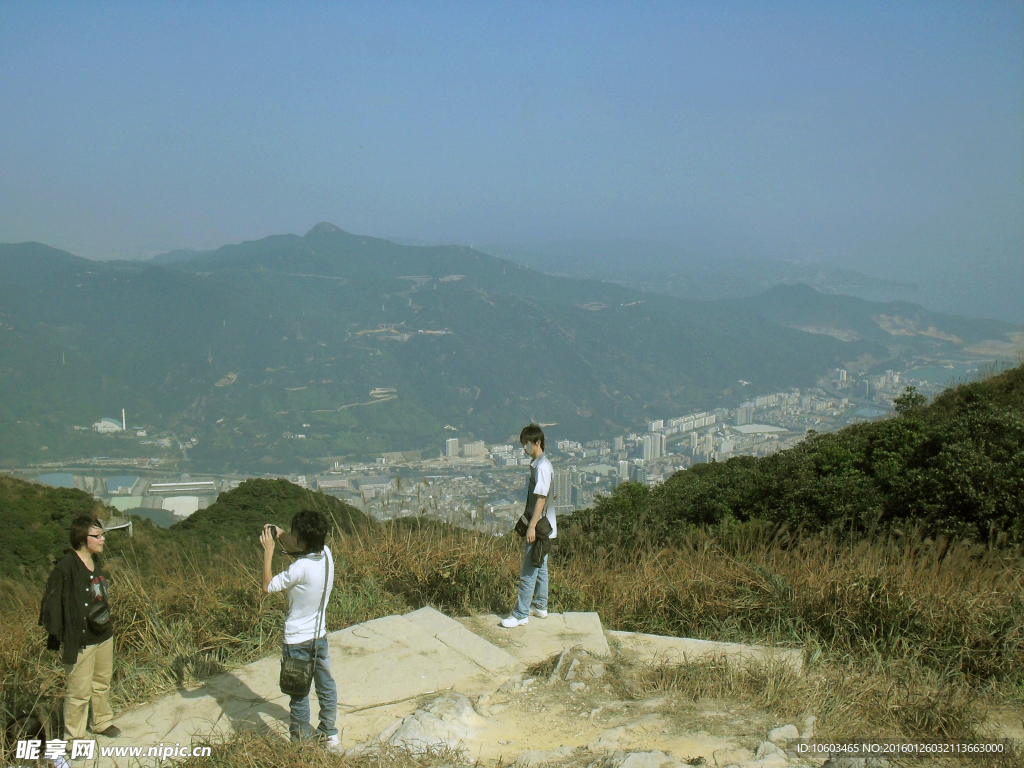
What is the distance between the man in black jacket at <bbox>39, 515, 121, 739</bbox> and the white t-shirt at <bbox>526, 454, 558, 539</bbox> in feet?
9.72

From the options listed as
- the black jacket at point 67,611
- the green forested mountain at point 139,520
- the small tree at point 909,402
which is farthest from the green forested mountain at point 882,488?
the black jacket at point 67,611

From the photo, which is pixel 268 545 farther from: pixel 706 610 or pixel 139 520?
pixel 139 520

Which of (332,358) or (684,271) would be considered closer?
(332,358)

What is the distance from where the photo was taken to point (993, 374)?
14977mm

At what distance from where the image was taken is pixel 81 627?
4148 mm

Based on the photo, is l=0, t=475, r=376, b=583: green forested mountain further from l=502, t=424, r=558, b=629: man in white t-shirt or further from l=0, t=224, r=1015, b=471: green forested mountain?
l=0, t=224, r=1015, b=471: green forested mountain

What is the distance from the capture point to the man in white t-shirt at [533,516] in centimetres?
566

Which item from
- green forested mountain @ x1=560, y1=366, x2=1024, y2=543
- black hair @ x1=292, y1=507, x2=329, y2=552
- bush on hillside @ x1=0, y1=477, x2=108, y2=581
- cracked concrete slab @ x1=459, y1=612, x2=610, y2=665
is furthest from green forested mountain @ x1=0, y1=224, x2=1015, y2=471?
black hair @ x1=292, y1=507, x2=329, y2=552

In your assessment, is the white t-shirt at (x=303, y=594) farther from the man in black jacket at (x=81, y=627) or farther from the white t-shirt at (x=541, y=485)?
the white t-shirt at (x=541, y=485)

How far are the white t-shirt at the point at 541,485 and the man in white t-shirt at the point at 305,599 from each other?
2.10m

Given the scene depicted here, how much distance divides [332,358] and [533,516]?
65.6 meters

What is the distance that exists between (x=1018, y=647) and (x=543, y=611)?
335 cm

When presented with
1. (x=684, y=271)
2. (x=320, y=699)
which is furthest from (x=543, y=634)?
(x=684, y=271)

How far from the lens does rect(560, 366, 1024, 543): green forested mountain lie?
725 centimetres
